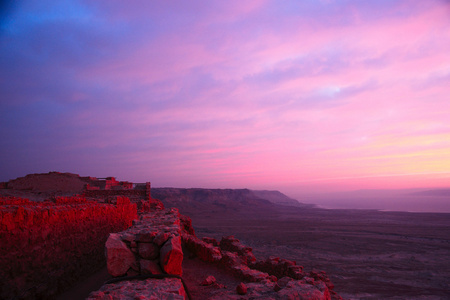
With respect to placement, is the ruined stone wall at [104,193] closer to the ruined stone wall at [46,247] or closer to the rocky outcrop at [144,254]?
the ruined stone wall at [46,247]

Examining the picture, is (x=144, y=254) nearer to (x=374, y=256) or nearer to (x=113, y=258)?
(x=113, y=258)

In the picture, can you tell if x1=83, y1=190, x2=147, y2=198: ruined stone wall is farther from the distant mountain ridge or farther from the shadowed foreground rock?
the distant mountain ridge

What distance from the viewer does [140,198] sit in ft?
53.1

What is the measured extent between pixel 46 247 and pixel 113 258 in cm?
341

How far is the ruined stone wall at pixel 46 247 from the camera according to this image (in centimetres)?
505

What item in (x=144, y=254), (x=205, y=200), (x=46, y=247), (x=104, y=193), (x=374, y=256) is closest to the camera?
(x=144, y=254)

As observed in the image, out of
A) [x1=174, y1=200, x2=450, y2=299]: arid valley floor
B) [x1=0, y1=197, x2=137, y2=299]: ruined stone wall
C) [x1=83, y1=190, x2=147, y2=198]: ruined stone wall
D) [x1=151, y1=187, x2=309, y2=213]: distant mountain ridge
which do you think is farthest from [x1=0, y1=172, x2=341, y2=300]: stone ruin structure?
[x1=151, y1=187, x2=309, y2=213]: distant mountain ridge

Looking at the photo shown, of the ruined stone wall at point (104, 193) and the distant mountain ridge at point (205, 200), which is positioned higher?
the ruined stone wall at point (104, 193)

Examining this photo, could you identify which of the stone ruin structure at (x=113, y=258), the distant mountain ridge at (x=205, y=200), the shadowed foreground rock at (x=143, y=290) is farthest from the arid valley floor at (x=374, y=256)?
the distant mountain ridge at (x=205, y=200)

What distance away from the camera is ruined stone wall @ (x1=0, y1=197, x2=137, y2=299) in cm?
505

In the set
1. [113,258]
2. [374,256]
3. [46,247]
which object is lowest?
[374,256]

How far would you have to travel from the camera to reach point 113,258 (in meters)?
3.68

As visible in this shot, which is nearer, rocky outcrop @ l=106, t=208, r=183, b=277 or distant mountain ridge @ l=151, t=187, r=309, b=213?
rocky outcrop @ l=106, t=208, r=183, b=277

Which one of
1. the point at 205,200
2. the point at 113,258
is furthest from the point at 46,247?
the point at 205,200
